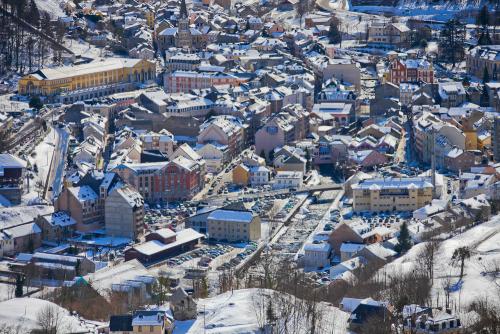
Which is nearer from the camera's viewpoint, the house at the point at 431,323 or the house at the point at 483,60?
the house at the point at 431,323

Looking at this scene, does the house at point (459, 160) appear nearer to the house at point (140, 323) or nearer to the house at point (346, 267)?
the house at point (346, 267)

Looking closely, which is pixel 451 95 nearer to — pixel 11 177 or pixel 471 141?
pixel 471 141

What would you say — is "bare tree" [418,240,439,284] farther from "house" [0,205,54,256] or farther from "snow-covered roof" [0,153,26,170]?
"snow-covered roof" [0,153,26,170]

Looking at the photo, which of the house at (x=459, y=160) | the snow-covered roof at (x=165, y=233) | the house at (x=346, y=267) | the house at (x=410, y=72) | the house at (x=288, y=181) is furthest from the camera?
the house at (x=410, y=72)

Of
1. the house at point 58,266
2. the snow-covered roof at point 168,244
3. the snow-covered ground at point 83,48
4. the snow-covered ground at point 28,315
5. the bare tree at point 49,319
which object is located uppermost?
the snow-covered ground at point 83,48

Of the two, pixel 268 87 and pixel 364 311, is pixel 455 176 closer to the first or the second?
pixel 268 87

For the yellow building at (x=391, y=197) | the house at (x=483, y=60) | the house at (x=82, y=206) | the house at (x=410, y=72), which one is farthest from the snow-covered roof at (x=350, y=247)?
the house at (x=483, y=60)

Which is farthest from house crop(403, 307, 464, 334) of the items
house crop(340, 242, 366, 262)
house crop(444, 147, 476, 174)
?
house crop(444, 147, 476, 174)

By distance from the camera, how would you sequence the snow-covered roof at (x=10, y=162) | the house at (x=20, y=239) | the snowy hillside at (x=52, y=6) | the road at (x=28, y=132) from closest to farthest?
the house at (x=20, y=239), the snow-covered roof at (x=10, y=162), the road at (x=28, y=132), the snowy hillside at (x=52, y=6)
